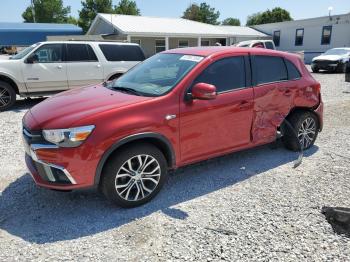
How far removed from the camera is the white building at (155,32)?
24859mm

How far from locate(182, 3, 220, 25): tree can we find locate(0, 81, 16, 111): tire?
217 ft

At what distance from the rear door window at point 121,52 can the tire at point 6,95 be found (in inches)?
110

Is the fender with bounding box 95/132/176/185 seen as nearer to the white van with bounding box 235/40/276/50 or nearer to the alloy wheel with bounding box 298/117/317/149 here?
the alloy wheel with bounding box 298/117/317/149

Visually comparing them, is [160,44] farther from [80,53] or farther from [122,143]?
[122,143]

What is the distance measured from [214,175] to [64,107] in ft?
7.21

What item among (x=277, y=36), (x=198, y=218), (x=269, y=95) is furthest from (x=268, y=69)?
(x=277, y=36)

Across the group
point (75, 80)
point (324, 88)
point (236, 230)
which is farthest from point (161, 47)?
point (236, 230)

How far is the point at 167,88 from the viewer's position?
3736mm

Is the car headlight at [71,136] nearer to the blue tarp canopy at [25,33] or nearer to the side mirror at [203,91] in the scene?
the side mirror at [203,91]

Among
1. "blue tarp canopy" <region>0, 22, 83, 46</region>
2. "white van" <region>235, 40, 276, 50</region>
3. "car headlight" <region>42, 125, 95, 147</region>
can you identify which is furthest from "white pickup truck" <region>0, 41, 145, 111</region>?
"blue tarp canopy" <region>0, 22, 83, 46</region>

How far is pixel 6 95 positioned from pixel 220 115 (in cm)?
671

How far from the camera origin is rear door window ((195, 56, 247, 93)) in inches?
157

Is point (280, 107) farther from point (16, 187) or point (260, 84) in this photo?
point (16, 187)

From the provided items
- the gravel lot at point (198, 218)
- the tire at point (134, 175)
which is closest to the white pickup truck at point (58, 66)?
the gravel lot at point (198, 218)
